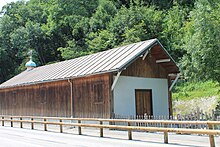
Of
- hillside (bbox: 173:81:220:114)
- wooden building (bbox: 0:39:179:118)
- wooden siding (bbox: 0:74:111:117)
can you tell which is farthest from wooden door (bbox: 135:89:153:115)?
hillside (bbox: 173:81:220:114)

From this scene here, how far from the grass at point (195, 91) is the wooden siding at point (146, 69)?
36.8 feet

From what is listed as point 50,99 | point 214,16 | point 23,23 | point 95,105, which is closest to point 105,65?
point 95,105

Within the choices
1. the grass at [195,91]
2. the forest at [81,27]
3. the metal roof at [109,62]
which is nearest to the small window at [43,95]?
the metal roof at [109,62]

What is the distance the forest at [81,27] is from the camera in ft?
153

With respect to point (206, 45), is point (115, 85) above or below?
below

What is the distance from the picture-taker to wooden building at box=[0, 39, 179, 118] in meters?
19.3

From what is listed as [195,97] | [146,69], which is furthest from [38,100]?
[195,97]

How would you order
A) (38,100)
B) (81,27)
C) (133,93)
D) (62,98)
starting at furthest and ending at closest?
(81,27), (38,100), (62,98), (133,93)

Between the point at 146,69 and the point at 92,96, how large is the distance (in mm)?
3997

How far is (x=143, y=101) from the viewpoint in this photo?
21344mm

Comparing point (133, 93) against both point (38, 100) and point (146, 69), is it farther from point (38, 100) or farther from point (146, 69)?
point (38, 100)

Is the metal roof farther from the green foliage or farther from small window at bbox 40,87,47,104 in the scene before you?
the green foliage

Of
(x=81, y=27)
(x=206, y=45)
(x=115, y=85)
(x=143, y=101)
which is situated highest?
(x=81, y=27)

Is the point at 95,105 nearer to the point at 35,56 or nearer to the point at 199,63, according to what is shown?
the point at 199,63
